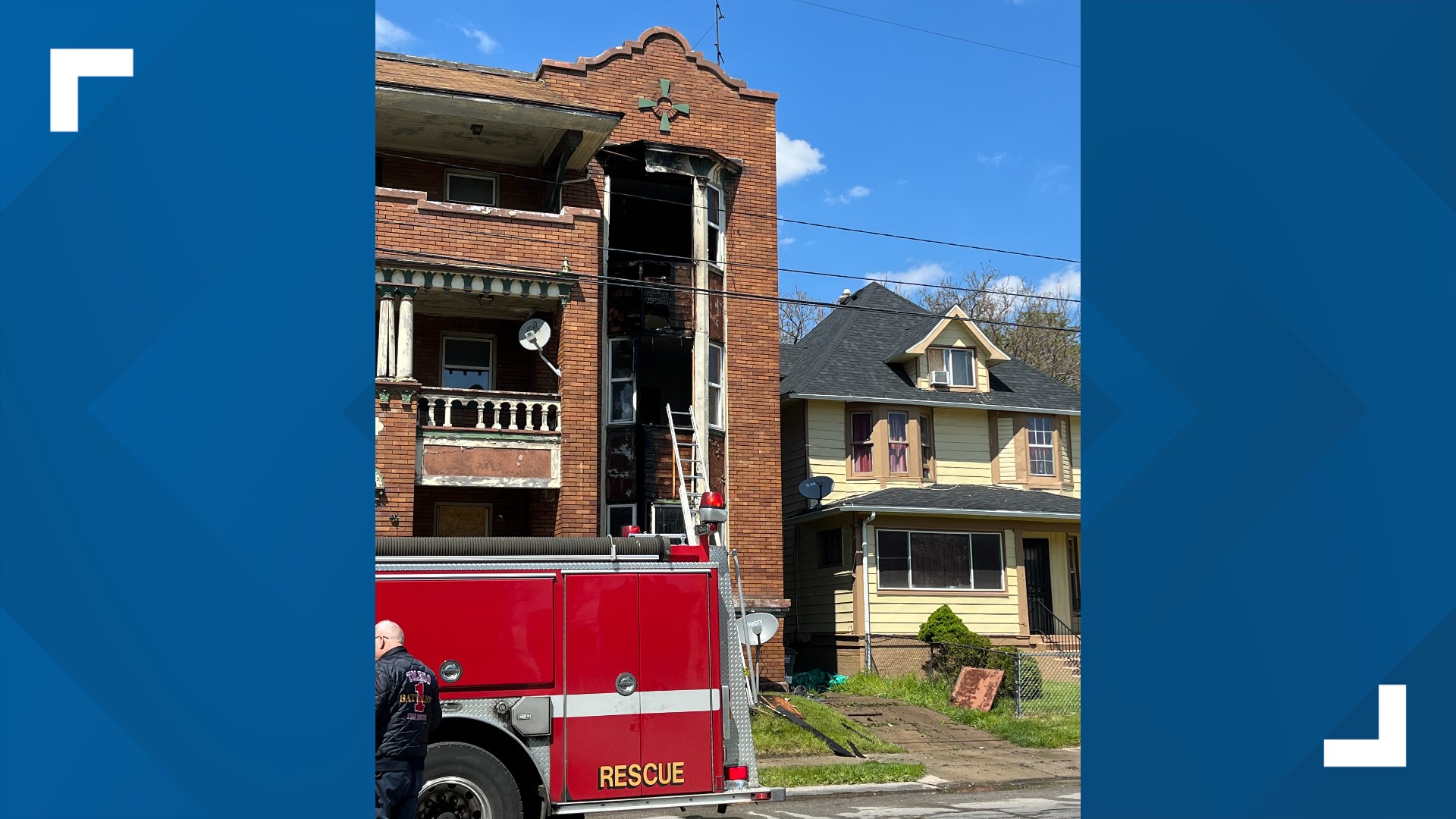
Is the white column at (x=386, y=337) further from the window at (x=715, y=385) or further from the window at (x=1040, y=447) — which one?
the window at (x=1040, y=447)

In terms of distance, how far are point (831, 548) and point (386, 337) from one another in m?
12.3

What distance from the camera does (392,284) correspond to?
813 inches

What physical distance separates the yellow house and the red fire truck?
683 inches

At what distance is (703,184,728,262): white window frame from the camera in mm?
24359

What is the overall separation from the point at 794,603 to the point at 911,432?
509cm

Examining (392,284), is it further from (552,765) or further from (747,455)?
(552,765)

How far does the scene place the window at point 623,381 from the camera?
2355 centimetres

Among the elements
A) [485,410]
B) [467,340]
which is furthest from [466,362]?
[485,410]

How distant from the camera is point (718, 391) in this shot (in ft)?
80.1
